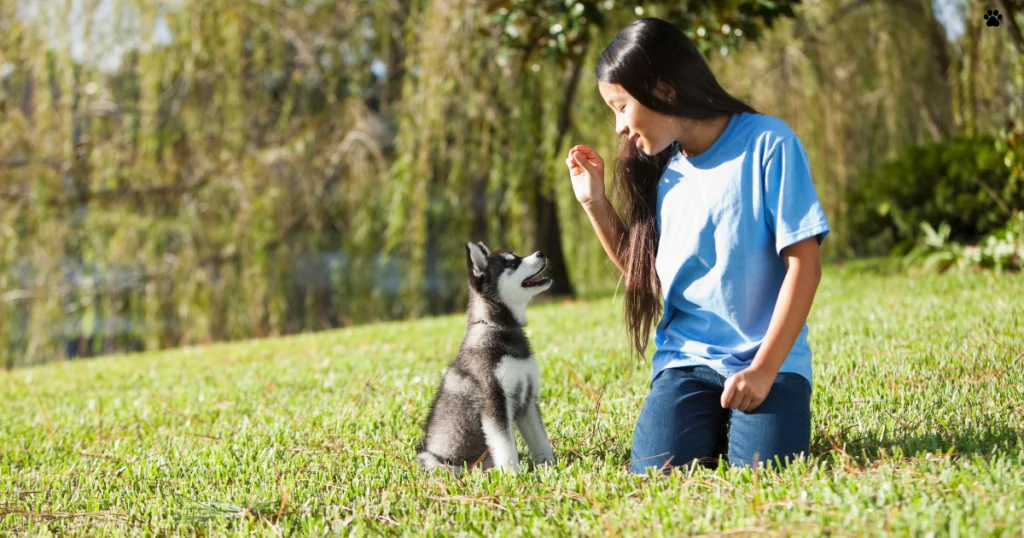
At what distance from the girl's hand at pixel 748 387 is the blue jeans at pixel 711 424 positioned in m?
0.13

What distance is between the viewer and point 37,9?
10.1 meters

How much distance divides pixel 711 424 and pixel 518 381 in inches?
29.6

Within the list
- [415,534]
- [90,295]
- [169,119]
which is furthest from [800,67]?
[415,534]

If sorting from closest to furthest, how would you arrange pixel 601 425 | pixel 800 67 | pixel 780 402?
pixel 780 402 → pixel 601 425 → pixel 800 67

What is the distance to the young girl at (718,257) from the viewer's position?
9.89ft

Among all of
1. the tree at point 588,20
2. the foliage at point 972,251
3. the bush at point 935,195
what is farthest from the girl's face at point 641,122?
the bush at point 935,195

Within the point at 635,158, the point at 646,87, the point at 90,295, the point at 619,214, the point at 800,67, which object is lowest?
the point at 90,295

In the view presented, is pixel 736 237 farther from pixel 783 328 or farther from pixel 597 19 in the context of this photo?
pixel 597 19

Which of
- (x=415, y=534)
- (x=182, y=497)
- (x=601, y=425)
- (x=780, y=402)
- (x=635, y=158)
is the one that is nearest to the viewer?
(x=415, y=534)

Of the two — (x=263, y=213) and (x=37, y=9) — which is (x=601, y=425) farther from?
(x=37, y=9)

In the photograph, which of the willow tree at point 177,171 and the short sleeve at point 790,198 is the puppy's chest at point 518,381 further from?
the willow tree at point 177,171

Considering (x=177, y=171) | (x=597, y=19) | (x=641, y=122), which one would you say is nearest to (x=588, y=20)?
(x=597, y=19)

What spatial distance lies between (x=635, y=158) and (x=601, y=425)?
1.22 metres

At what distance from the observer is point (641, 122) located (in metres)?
3.26
